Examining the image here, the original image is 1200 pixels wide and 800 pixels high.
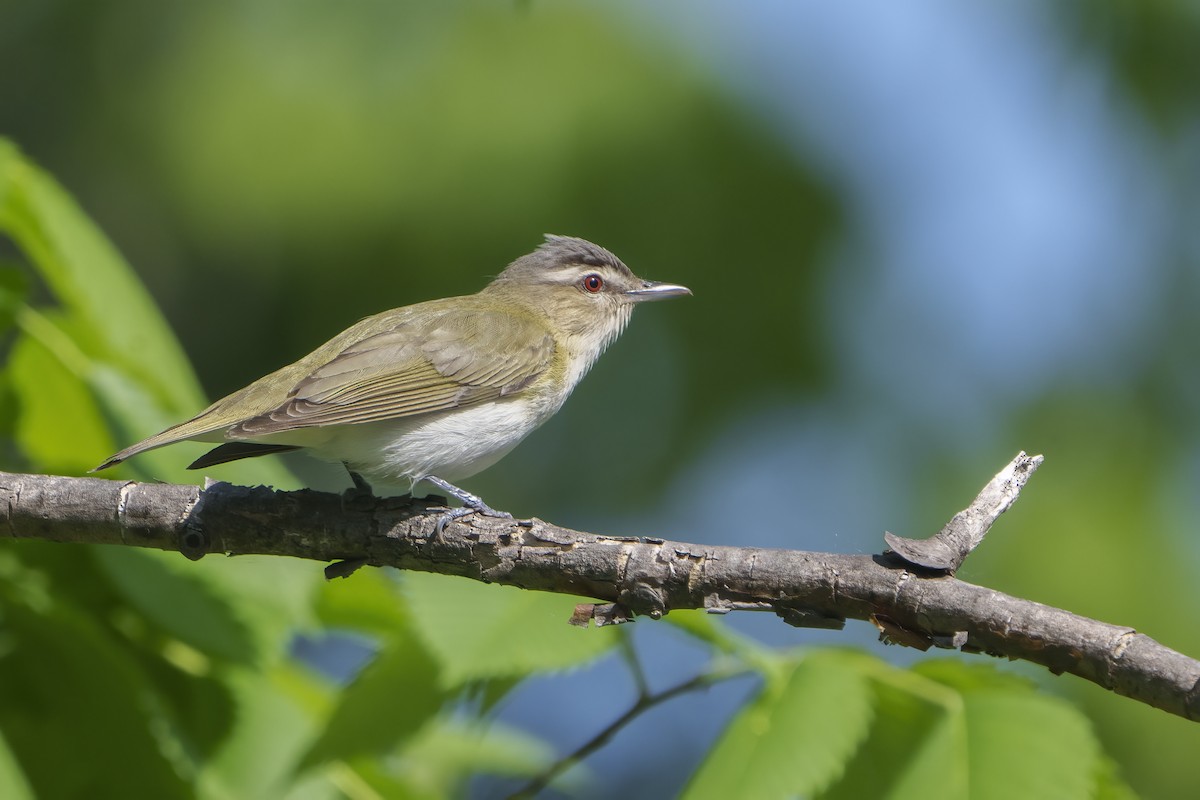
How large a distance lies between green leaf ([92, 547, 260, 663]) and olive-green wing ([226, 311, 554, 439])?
0.42m

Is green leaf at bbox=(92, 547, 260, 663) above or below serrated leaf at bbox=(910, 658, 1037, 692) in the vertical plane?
below

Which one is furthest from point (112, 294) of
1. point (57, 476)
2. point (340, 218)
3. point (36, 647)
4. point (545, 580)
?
point (340, 218)

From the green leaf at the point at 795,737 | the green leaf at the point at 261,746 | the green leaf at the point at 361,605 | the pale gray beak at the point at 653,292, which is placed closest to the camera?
the green leaf at the point at 795,737

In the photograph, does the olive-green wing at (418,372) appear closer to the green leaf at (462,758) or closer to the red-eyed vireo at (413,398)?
the red-eyed vireo at (413,398)

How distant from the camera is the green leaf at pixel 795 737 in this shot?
227 centimetres

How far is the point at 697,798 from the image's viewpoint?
7.56 feet

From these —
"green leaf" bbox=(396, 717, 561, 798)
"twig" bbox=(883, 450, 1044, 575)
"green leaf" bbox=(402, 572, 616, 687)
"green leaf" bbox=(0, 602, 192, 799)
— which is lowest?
"green leaf" bbox=(396, 717, 561, 798)

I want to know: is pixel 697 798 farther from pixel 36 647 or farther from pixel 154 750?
pixel 36 647

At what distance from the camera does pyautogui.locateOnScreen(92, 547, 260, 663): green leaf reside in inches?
108

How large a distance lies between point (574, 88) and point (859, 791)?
17.5ft

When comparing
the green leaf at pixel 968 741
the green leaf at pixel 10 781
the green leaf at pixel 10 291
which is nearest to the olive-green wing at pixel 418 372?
the green leaf at pixel 10 291

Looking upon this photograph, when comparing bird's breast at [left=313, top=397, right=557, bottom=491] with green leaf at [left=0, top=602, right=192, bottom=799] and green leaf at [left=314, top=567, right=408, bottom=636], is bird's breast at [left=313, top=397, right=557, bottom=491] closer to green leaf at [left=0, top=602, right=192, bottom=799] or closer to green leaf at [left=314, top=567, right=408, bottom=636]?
green leaf at [left=314, top=567, right=408, bottom=636]

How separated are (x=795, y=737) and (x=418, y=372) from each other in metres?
1.96

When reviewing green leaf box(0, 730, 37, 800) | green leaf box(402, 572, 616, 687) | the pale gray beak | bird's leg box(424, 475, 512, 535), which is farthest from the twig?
the pale gray beak
